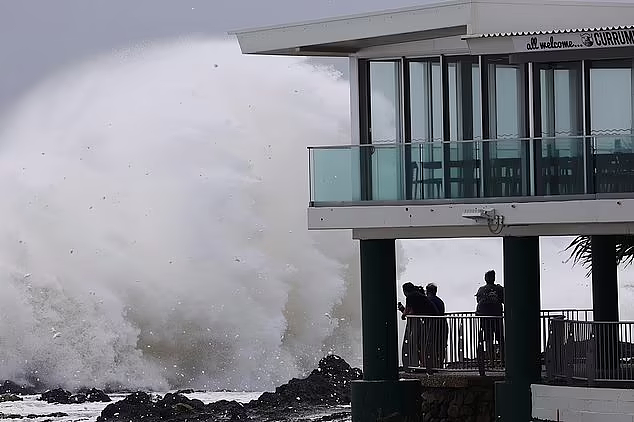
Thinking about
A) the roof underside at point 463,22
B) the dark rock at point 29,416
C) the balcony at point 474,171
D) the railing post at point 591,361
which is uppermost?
the roof underside at point 463,22

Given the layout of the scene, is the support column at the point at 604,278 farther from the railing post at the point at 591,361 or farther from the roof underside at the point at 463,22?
the roof underside at the point at 463,22

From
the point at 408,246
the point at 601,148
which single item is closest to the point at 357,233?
the point at 601,148

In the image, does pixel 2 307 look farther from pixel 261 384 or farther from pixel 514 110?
pixel 514 110

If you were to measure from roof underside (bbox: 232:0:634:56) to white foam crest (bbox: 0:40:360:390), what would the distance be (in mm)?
20329

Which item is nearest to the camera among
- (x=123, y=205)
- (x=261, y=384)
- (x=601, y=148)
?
(x=601, y=148)

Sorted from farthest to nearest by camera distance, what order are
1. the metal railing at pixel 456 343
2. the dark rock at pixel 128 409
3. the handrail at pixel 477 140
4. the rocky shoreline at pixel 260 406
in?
the dark rock at pixel 128 409 < the rocky shoreline at pixel 260 406 < the metal railing at pixel 456 343 < the handrail at pixel 477 140

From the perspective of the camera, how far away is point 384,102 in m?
32.4

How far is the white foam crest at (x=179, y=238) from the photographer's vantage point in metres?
52.3

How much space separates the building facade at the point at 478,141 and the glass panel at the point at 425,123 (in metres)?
0.02

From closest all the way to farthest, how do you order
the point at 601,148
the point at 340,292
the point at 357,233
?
the point at 601,148
the point at 357,233
the point at 340,292

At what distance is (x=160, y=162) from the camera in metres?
60.1

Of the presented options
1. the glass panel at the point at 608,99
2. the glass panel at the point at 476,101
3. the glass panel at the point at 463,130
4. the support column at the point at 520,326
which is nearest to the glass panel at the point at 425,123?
the glass panel at the point at 463,130

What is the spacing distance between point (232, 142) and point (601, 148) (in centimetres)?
3166

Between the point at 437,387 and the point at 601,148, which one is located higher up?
the point at 601,148
